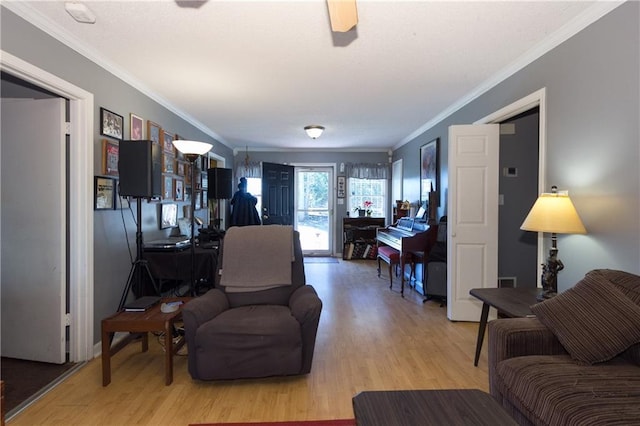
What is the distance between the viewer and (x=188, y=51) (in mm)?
2535

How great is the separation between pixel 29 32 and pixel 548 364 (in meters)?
3.32

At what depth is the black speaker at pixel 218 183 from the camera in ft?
16.1

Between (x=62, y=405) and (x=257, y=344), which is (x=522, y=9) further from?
(x=62, y=405)

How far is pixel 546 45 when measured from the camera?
7.84 feet

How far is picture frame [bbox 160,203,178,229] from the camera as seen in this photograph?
3.68 m

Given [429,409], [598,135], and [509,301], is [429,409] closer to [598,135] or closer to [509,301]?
[509,301]

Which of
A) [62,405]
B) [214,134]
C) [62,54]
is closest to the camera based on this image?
[62,405]

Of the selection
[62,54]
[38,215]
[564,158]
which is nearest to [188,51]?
[62,54]

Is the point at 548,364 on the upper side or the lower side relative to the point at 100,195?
lower

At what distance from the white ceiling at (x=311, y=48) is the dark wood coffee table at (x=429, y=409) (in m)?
2.01

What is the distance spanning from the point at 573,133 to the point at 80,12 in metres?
3.16

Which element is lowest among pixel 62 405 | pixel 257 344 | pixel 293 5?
pixel 62 405

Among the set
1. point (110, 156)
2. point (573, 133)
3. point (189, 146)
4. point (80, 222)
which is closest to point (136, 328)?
point (80, 222)

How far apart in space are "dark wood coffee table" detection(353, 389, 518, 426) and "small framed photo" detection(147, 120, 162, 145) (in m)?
3.07
